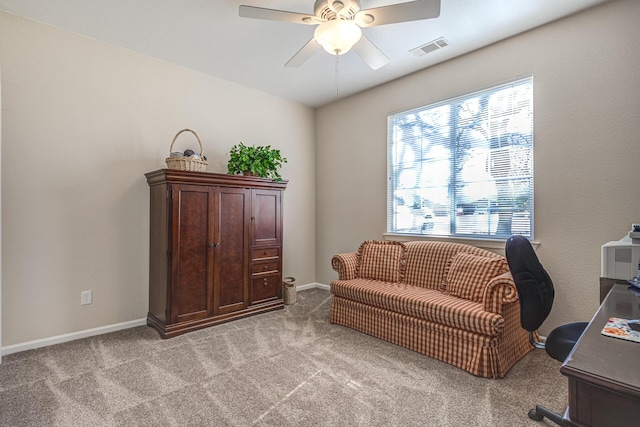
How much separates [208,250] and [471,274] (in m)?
2.45

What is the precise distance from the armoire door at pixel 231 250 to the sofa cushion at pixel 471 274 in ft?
6.87

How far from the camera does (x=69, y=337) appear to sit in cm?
279

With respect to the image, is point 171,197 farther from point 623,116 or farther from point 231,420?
point 623,116

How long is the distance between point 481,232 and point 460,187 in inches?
20.2

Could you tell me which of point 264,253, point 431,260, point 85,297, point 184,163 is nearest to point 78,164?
point 184,163

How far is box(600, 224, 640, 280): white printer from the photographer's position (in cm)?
174

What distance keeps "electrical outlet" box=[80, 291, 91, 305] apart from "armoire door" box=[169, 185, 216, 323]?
788 millimetres

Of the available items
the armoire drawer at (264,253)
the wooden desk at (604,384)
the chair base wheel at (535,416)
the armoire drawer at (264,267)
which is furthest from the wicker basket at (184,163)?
the chair base wheel at (535,416)

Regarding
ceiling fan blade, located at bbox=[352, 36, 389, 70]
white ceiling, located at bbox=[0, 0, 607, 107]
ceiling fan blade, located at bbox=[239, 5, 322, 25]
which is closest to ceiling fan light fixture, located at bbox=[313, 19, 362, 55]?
ceiling fan blade, located at bbox=[239, 5, 322, 25]

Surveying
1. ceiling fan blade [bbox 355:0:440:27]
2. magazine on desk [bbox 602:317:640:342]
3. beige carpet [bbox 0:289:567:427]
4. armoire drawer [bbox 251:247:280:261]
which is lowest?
beige carpet [bbox 0:289:567:427]

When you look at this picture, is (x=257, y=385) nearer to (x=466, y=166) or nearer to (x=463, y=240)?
(x=463, y=240)

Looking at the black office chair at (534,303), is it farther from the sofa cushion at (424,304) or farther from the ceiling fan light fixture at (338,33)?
the ceiling fan light fixture at (338,33)

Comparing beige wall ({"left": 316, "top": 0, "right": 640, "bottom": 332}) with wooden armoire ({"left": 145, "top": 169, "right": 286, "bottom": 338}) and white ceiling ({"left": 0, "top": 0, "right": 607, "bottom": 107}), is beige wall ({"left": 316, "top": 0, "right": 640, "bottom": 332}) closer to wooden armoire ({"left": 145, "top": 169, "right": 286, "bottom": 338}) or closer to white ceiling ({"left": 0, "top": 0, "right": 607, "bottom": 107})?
white ceiling ({"left": 0, "top": 0, "right": 607, "bottom": 107})

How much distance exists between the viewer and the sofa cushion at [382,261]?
3.26 meters
